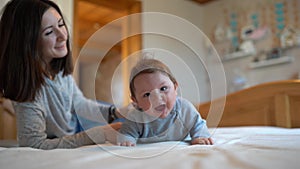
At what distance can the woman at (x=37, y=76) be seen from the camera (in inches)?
32.8

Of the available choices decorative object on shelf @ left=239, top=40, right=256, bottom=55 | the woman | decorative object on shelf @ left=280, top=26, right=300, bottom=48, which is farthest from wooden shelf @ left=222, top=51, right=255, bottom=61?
the woman

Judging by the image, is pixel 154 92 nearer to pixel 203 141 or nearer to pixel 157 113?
pixel 157 113

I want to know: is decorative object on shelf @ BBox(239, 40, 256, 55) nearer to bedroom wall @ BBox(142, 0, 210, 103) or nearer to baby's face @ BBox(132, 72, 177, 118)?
bedroom wall @ BBox(142, 0, 210, 103)

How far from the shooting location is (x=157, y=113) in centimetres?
66

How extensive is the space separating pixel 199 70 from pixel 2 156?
1.56 ft

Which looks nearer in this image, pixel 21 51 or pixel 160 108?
pixel 160 108

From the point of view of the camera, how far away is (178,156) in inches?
20.4

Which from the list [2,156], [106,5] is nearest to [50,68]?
[2,156]

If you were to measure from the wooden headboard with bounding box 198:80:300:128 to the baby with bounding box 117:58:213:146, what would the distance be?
2.84ft

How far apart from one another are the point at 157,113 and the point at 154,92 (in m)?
0.05

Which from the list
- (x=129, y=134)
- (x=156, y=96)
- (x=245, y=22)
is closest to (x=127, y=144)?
(x=129, y=134)

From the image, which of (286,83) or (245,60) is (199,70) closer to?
(286,83)

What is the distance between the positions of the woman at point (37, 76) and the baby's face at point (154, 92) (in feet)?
0.62

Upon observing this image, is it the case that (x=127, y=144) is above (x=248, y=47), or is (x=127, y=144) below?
below
